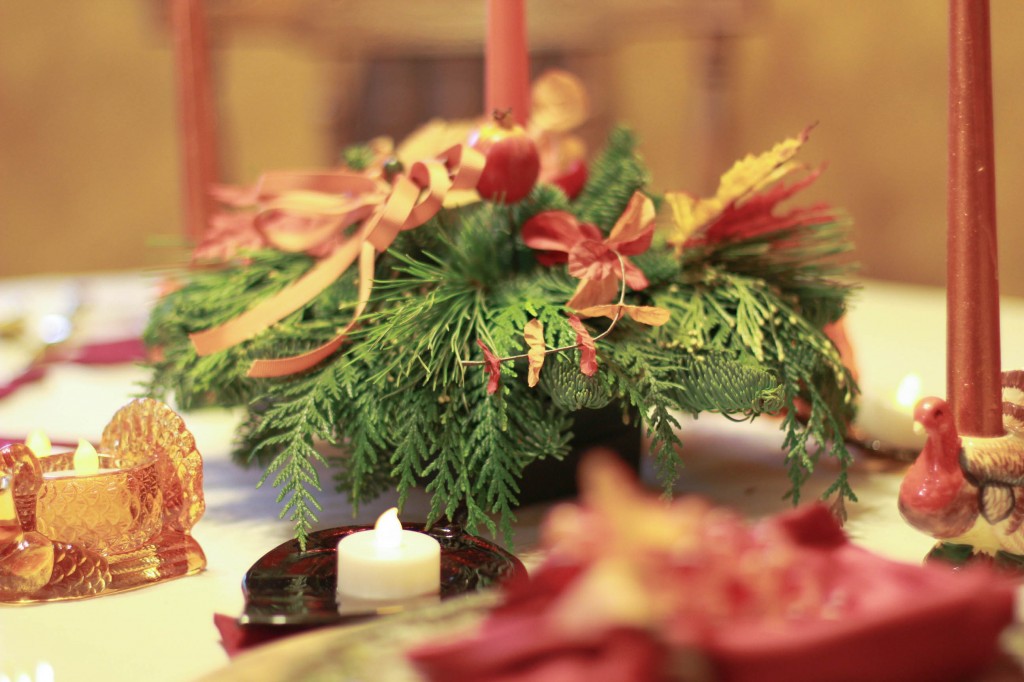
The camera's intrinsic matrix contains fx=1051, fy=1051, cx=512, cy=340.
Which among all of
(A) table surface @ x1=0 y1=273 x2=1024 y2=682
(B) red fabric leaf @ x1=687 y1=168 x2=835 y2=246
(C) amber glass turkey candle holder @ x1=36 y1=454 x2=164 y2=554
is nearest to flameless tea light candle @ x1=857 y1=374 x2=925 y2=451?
(A) table surface @ x1=0 y1=273 x2=1024 y2=682

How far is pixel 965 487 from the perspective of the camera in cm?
33

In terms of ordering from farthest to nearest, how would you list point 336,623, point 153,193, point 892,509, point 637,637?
point 153,193
point 892,509
point 336,623
point 637,637

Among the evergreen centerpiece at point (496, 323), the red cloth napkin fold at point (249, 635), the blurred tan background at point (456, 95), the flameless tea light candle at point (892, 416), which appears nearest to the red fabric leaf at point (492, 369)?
the evergreen centerpiece at point (496, 323)

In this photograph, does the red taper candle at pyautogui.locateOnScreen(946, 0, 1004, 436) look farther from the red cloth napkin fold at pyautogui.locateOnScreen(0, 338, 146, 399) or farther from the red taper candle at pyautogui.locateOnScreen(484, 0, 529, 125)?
the red cloth napkin fold at pyautogui.locateOnScreen(0, 338, 146, 399)

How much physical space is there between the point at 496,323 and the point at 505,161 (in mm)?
78

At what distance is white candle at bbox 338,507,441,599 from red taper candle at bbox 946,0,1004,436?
181mm

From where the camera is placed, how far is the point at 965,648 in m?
0.23

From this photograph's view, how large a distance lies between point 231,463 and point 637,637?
0.38 meters

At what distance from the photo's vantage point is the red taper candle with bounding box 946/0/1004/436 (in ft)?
1.12

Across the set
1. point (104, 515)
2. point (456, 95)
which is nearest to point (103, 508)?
point (104, 515)

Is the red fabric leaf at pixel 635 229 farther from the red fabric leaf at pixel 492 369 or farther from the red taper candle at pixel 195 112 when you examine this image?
the red taper candle at pixel 195 112

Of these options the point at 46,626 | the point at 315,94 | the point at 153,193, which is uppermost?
the point at 315,94

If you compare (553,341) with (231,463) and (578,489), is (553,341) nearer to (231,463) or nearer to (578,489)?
(578,489)

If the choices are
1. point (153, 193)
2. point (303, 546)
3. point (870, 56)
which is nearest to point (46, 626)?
point (303, 546)
